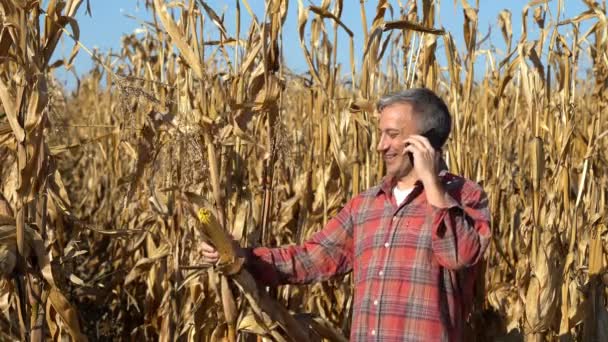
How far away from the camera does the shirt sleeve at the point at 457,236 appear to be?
2.26m

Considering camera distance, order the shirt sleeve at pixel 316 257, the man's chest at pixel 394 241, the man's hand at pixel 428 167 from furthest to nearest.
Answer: the shirt sleeve at pixel 316 257 < the man's chest at pixel 394 241 < the man's hand at pixel 428 167

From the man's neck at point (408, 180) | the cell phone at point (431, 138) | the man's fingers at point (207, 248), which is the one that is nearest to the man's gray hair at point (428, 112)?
the cell phone at point (431, 138)

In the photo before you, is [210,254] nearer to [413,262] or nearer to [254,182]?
[413,262]

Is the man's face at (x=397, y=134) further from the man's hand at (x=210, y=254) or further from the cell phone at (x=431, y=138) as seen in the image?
the man's hand at (x=210, y=254)

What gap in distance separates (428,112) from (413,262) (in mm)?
415

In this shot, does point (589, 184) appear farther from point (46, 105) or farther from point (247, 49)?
point (46, 105)

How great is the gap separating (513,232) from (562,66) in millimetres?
707

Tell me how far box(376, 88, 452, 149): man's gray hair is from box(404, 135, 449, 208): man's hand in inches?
3.2

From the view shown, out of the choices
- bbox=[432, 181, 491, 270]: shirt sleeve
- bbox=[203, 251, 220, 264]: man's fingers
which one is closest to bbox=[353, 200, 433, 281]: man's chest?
bbox=[432, 181, 491, 270]: shirt sleeve

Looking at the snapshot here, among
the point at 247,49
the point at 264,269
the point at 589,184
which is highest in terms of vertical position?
the point at 247,49

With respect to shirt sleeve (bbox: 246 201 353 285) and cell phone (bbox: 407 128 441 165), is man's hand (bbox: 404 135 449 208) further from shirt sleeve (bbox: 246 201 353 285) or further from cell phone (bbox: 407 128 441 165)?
shirt sleeve (bbox: 246 201 353 285)

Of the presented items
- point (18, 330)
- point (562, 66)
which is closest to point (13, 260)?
point (18, 330)

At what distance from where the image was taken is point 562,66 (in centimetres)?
365

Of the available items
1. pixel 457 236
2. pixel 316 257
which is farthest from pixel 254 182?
pixel 457 236
